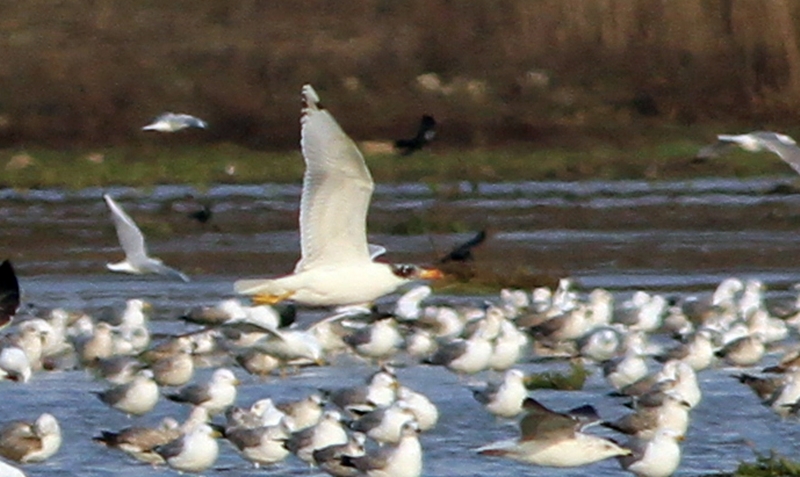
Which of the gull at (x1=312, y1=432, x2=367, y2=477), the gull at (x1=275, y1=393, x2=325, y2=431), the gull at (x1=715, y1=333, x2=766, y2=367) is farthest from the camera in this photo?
the gull at (x1=715, y1=333, x2=766, y2=367)

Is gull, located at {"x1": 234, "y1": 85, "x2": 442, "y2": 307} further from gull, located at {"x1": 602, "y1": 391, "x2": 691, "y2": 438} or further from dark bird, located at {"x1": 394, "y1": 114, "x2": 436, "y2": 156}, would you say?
dark bird, located at {"x1": 394, "y1": 114, "x2": 436, "y2": 156}

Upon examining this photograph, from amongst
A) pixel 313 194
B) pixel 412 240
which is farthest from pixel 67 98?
pixel 313 194

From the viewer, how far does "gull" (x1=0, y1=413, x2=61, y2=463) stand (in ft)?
38.1

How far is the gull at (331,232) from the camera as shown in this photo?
40.3ft

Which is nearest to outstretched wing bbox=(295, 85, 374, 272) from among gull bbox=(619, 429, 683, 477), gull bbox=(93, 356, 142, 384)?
gull bbox=(93, 356, 142, 384)

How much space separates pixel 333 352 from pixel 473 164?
16.6 m

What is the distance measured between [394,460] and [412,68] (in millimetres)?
30086

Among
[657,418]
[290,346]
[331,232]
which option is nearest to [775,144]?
[290,346]

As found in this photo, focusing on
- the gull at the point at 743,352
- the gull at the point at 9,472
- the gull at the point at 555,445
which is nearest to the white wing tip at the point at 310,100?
the gull at the point at 555,445

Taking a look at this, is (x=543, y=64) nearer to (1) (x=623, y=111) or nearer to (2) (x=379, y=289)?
(1) (x=623, y=111)

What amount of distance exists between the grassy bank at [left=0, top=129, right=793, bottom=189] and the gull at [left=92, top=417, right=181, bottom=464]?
19.0m

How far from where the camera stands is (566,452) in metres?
10.6

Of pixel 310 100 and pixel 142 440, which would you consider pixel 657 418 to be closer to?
pixel 310 100

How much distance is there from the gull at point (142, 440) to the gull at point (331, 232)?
1892mm
